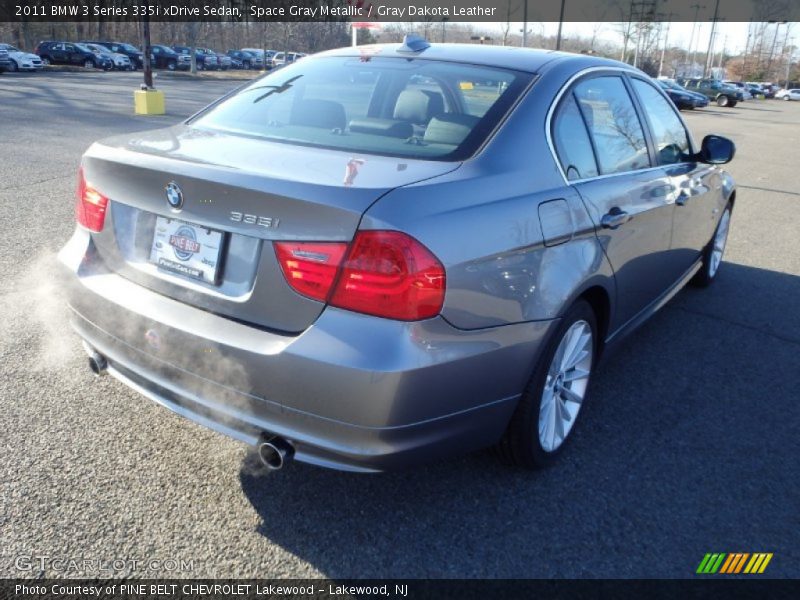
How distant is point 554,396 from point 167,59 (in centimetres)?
5021

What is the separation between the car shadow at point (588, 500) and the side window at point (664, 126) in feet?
4.51

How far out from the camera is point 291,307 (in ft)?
7.16

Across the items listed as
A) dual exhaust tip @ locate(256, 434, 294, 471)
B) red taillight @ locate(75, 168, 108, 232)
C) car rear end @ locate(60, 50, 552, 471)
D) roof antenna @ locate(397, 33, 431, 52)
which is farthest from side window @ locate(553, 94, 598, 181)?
red taillight @ locate(75, 168, 108, 232)

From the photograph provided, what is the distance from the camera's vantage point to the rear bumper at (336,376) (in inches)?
82.6

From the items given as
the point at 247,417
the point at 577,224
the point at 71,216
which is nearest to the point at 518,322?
the point at 577,224

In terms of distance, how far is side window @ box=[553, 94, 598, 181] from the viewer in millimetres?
2891

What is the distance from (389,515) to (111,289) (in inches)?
53.3

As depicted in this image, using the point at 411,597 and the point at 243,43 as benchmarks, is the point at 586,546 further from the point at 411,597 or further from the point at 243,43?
the point at 243,43

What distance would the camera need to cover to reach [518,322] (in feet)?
8.05

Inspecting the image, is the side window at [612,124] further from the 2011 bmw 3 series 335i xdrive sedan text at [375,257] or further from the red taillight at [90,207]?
the red taillight at [90,207]

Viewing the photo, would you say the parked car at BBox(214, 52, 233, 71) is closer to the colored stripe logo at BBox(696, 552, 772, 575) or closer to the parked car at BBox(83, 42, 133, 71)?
the parked car at BBox(83, 42, 133, 71)

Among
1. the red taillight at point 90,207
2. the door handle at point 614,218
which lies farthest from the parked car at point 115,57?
the door handle at point 614,218

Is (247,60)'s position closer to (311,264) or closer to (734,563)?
(311,264)

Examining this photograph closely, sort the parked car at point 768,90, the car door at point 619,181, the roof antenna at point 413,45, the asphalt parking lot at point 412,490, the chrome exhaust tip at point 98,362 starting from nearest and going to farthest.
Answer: the asphalt parking lot at point 412,490, the chrome exhaust tip at point 98,362, the car door at point 619,181, the roof antenna at point 413,45, the parked car at point 768,90
